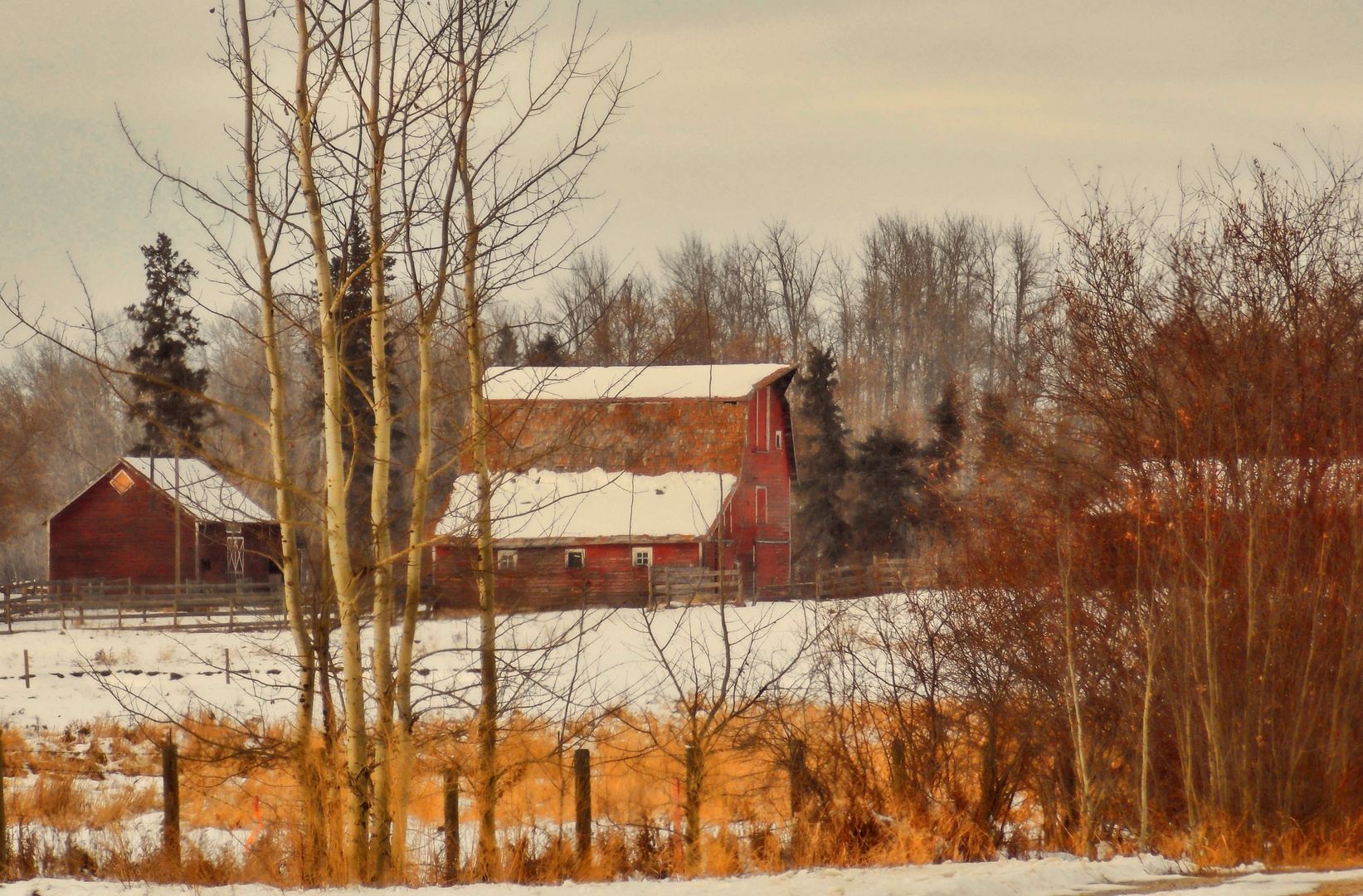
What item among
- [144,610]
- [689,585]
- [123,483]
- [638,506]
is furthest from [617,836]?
[123,483]

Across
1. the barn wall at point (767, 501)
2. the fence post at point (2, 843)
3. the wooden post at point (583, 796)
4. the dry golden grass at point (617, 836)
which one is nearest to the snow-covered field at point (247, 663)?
the barn wall at point (767, 501)

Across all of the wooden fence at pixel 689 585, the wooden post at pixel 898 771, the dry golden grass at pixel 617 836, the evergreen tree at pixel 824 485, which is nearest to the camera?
the dry golden grass at pixel 617 836

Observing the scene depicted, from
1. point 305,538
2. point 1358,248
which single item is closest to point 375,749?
point 305,538

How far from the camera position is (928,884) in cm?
702

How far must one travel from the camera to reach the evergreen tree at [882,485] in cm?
4141

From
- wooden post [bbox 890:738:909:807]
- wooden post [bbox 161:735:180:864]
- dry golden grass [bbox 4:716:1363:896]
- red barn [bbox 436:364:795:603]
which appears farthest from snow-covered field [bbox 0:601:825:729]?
wooden post [bbox 890:738:909:807]

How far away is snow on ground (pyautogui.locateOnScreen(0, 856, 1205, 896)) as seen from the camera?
7047 mm

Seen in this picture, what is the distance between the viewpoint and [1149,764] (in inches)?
371

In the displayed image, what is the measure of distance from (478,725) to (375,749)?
A: 0.85 meters

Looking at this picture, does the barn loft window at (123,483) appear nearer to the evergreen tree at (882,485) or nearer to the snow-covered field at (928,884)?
the evergreen tree at (882,485)

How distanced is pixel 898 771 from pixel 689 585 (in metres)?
22.3

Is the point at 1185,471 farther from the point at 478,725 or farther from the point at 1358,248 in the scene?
the point at 478,725

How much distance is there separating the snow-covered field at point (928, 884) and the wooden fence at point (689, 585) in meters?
22.7

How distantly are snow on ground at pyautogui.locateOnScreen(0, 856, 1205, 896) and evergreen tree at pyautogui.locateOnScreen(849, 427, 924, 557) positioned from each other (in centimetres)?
3347
